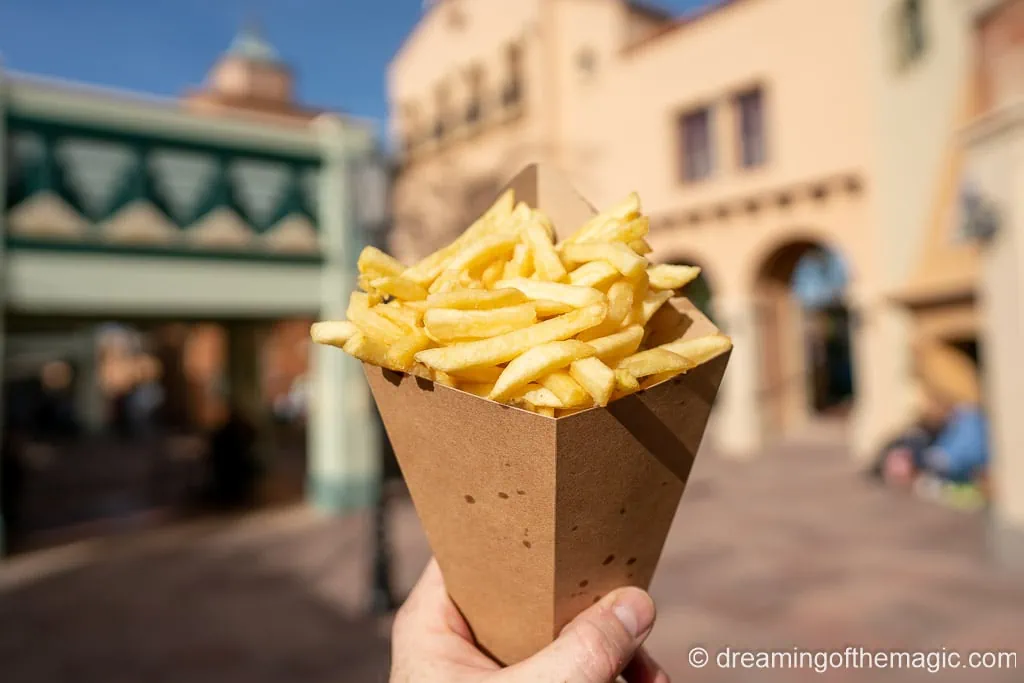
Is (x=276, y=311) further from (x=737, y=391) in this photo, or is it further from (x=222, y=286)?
(x=737, y=391)

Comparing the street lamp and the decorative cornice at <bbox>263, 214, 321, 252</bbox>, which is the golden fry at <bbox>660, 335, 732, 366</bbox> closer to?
the street lamp

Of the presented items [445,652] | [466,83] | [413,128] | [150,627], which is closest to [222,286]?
[150,627]

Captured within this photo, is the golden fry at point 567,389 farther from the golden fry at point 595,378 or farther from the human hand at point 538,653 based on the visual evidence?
the human hand at point 538,653

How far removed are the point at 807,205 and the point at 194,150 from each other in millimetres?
10627

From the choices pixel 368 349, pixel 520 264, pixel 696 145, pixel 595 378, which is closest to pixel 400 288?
pixel 368 349

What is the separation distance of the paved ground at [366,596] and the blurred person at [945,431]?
2.36 feet

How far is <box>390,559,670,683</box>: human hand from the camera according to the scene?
1353 mm

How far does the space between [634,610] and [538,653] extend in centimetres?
26

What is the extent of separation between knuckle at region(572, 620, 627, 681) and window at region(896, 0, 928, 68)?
38.8 feet

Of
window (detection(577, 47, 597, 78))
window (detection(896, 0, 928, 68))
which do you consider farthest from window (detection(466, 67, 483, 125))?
window (detection(896, 0, 928, 68))

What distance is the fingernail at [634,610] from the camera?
1.48 m

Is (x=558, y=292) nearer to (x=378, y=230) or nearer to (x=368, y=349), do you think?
(x=368, y=349)

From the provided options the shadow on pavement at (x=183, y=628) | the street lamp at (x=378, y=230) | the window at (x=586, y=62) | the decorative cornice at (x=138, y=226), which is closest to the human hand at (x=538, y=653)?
the shadow on pavement at (x=183, y=628)

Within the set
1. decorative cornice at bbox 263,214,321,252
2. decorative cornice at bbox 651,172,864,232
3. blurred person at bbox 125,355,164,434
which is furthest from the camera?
blurred person at bbox 125,355,164,434
